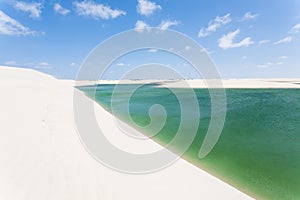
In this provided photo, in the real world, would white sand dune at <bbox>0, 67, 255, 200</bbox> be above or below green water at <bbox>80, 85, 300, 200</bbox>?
above

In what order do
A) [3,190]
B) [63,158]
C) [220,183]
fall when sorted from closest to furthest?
1. [3,190]
2. [220,183]
3. [63,158]

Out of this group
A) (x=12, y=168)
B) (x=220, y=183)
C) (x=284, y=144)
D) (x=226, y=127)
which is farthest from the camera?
(x=226, y=127)

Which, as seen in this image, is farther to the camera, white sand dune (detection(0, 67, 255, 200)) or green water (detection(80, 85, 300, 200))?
green water (detection(80, 85, 300, 200))

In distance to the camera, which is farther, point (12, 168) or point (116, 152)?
point (116, 152)

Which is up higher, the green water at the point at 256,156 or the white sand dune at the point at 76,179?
the white sand dune at the point at 76,179

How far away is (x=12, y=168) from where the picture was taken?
20.2 feet

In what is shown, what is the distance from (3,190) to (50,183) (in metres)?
1.05

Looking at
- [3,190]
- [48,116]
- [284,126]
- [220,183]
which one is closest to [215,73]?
[220,183]

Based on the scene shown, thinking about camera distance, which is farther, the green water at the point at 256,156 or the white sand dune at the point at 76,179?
the green water at the point at 256,156

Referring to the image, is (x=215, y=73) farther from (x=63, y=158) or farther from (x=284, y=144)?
(x=63, y=158)

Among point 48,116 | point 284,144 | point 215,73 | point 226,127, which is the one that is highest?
point 215,73

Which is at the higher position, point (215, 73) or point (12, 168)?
point (215, 73)

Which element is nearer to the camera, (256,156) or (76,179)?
(76,179)

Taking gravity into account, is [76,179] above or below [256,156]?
above
